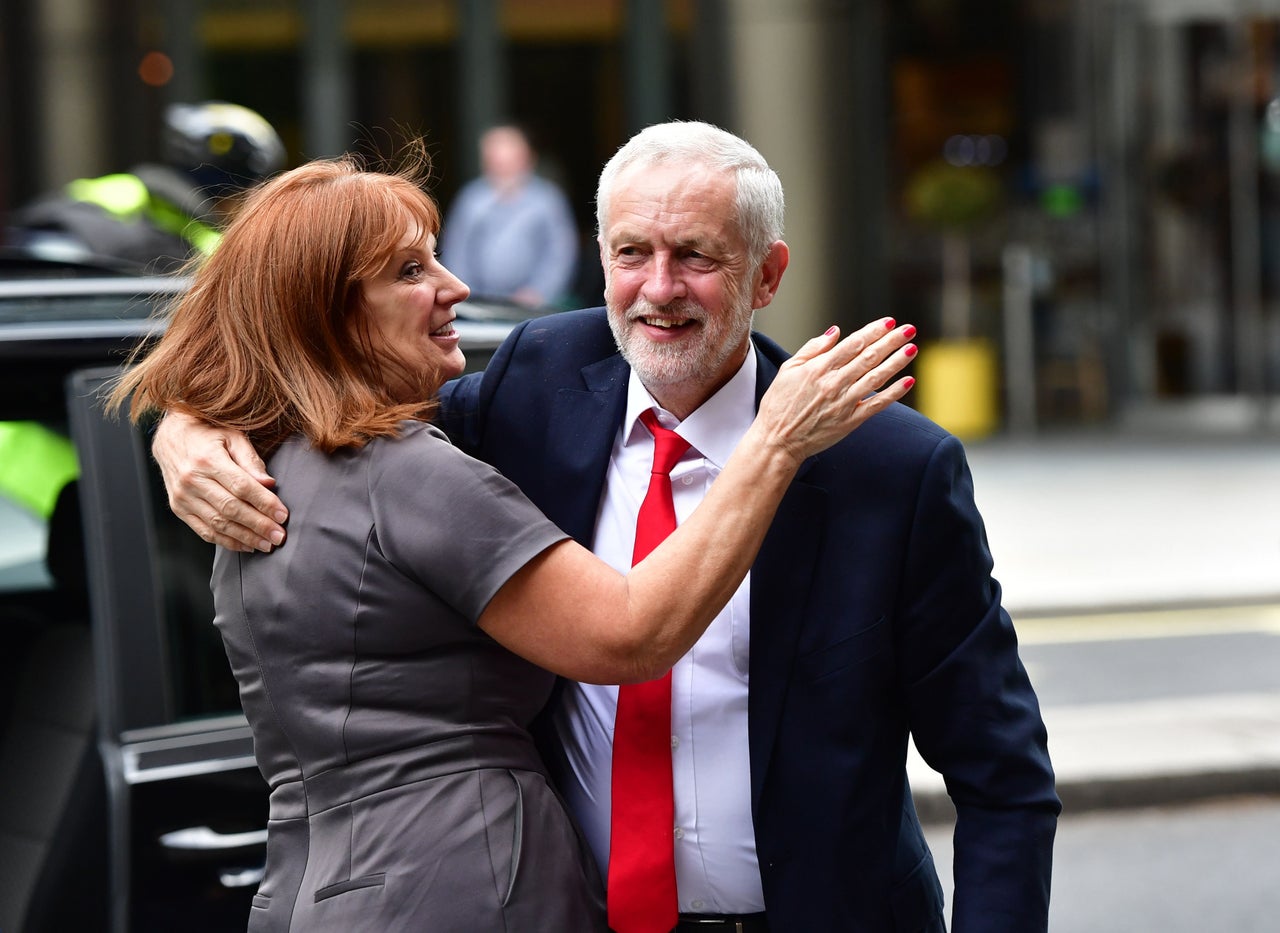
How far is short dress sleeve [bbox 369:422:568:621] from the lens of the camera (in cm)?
202

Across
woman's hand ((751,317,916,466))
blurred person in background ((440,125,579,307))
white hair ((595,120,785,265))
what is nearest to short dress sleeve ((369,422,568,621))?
woman's hand ((751,317,916,466))

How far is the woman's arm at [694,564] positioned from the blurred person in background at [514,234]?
365 inches

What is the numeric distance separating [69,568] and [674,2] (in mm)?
12856

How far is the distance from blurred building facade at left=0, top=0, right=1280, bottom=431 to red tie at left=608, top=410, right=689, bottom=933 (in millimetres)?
12363

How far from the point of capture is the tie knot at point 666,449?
7.99 feet

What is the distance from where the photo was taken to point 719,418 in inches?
98.5

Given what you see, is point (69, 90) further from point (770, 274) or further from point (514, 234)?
point (770, 274)

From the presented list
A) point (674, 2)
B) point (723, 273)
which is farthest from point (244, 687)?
point (674, 2)

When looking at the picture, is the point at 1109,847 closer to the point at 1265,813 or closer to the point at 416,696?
the point at 1265,813

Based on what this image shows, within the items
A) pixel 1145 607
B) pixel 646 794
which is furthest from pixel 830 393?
pixel 1145 607

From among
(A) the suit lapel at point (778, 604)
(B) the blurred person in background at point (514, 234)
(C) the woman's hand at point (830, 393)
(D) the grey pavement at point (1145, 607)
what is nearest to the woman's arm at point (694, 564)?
(C) the woman's hand at point (830, 393)

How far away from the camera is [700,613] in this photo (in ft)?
6.75

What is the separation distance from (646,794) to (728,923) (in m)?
0.22

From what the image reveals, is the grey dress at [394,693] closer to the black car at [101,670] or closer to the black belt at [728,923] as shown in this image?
the black belt at [728,923]
